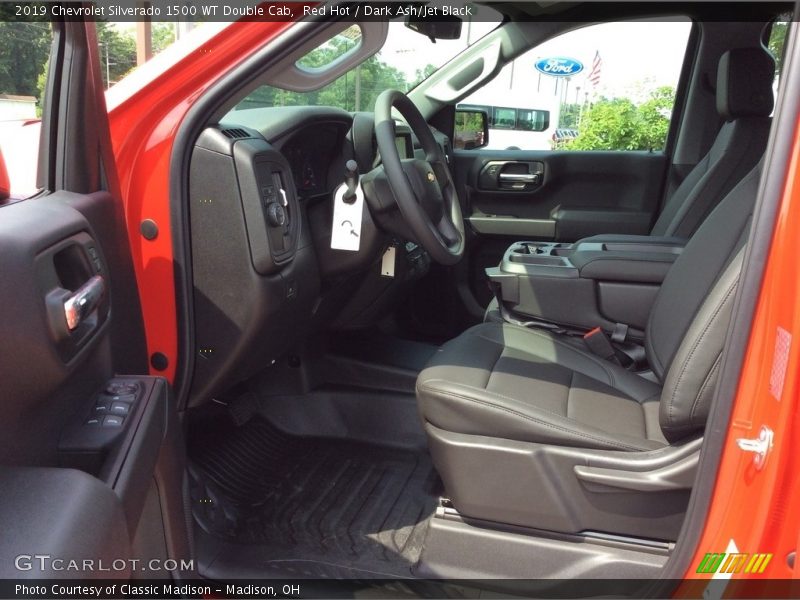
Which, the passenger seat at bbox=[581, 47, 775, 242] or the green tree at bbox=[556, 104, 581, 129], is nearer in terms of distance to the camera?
the passenger seat at bbox=[581, 47, 775, 242]

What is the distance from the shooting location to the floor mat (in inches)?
65.5

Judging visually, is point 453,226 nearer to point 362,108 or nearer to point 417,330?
point 362,108

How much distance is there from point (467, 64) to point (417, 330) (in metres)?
1.04

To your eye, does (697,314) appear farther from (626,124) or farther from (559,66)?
(626,124)

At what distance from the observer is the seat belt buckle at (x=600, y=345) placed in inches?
78.6

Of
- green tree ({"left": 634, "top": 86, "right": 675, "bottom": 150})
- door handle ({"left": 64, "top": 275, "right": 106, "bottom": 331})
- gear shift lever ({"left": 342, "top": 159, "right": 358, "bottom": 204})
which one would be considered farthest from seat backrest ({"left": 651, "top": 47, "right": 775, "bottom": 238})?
door handle ({"left": 64, "top": 275, "right": 106, "bottom": 331})

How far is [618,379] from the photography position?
174 cm

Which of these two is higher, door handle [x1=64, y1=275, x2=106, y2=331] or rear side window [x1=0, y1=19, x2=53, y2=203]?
rear side window [x1=0, y1=19, x2=53, y2=203]

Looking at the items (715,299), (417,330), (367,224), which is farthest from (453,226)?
(417,330)

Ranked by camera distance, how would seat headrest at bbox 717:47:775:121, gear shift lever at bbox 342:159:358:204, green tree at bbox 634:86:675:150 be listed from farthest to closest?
green tree at bbox 634:86:675:150 < seat headrest at bbox 717:47:775:121 < gear shift lever at bbox 342:159:358:204

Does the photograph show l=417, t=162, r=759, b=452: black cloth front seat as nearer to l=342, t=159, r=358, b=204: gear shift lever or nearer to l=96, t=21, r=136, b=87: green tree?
l=342, t=159, r=358, b=204: gear shift lever

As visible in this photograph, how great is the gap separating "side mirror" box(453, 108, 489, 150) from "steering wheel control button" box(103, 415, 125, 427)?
82.9 inches

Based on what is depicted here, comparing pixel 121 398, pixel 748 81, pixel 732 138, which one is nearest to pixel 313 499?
pixel 121 398

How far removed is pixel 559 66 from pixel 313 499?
1882 millimetres
